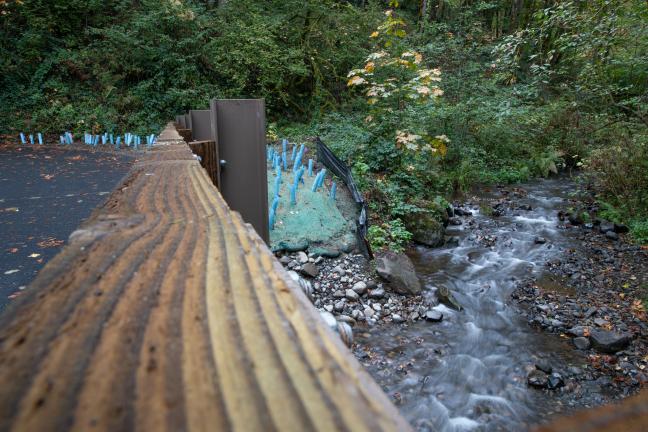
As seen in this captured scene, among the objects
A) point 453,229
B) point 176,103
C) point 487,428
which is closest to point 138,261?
point 487,428

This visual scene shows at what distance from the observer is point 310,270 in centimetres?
628

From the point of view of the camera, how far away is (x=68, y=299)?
64 cm

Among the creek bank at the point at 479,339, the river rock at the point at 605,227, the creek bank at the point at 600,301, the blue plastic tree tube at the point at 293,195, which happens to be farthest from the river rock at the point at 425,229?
the river rock at the point at 605,227

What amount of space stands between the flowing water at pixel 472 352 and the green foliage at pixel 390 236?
484 mm

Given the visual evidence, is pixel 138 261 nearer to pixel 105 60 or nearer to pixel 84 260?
pixel 84 260

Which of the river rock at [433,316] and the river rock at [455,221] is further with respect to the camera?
the river rock at [455,221]

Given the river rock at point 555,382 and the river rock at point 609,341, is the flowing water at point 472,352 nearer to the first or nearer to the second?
the river rock at point 555,382

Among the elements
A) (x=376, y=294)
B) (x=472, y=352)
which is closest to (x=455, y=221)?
(x=376, y=294)

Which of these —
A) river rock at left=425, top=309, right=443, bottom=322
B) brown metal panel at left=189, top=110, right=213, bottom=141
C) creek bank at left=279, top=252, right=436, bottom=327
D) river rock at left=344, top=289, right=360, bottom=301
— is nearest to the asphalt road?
brown metal panel at left=189, top=110, right=213, bottom=141

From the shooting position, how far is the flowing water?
4.48m

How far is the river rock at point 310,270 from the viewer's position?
6.25 meters

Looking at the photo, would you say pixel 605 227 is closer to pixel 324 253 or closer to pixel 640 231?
pixel 640 231

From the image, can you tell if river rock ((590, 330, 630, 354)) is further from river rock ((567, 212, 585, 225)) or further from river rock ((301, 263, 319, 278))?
river rock ((567, 212, 585, 225))

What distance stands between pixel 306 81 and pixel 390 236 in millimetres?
11217
